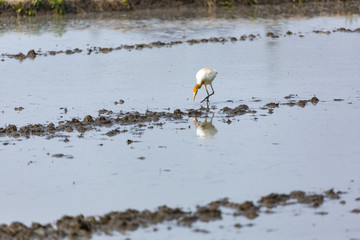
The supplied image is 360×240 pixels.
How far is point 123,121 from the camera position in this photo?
43.6 ft

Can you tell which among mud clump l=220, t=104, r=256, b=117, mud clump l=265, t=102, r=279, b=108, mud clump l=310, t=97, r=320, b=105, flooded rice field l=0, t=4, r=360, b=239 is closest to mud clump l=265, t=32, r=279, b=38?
flooded rice field l=0, t=4, r=360, b=239

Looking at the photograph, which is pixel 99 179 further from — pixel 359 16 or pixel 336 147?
pixel 359 16

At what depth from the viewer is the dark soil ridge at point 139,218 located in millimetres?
7633

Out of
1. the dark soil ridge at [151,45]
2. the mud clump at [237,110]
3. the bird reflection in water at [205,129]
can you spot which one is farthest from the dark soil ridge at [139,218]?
the dark soil ridge at [151,45]

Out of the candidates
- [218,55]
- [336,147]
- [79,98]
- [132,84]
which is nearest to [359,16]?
[218,55]

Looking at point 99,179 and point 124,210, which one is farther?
point 99,179

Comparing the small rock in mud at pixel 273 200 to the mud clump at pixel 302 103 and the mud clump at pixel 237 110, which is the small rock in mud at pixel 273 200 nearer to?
the mud clump at pixel 237 110

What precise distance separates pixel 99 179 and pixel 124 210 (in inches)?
59.1

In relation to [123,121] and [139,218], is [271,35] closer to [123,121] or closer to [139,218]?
[123,121]

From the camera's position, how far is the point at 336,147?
11.0 metres

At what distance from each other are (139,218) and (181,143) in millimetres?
3775

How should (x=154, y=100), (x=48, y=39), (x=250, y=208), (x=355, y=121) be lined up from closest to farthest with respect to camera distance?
1. (x=250, y=208)
2. (x=355, y=121)
3. (x=154, y=100)
4. (x=48, y=39)

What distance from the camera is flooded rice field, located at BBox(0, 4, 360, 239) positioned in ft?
26.3

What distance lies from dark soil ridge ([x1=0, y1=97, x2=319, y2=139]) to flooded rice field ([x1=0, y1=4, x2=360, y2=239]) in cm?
3
